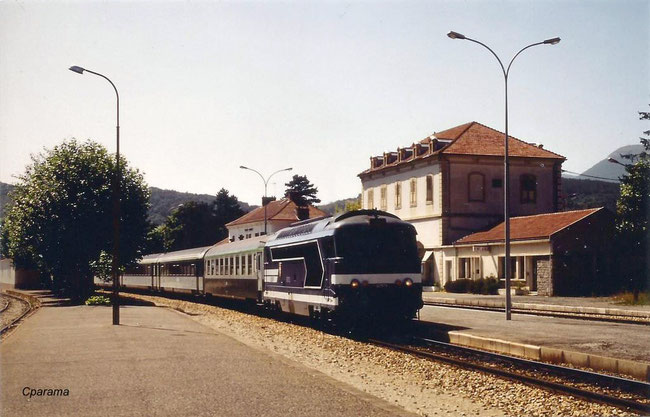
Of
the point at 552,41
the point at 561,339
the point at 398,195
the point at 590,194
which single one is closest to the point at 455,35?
the point at 552,41

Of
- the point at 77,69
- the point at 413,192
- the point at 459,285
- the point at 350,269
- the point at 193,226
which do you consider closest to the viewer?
the point at 350,269

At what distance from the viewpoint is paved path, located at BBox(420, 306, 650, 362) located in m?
13.8

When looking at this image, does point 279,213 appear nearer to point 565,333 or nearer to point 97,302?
point 97,302

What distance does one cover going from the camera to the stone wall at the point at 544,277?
3669 centimetres

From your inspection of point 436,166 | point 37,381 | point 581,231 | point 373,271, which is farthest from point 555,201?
point 37,381

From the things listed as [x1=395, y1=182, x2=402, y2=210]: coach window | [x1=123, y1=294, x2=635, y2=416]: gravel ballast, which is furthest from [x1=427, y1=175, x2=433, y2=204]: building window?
[x1=123, y1=294, x2=635, y2=416]: gravel ballast

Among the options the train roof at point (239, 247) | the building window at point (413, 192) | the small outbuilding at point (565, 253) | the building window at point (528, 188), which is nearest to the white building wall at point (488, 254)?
the small outbuilding at point (565, 253)

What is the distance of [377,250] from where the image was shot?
61.2 feet

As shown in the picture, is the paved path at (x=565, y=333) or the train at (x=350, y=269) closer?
the paved path at (x=565, y=333)

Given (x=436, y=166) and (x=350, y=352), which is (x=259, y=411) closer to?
(x=350, y=352)

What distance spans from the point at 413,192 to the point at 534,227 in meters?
14.2

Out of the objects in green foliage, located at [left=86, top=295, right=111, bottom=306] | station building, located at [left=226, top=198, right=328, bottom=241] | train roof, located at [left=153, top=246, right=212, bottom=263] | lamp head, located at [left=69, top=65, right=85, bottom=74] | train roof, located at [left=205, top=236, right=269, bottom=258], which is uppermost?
lamp head, located at [left=69, top=65, right=85, bottom=74]

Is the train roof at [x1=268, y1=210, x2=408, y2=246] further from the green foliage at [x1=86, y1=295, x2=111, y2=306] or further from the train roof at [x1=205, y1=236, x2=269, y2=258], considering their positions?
the green foliage at [x1=86, y1=295, x2=111, y2=306]

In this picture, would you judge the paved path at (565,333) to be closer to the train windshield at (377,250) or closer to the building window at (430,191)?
the train windshield at (377,250)
